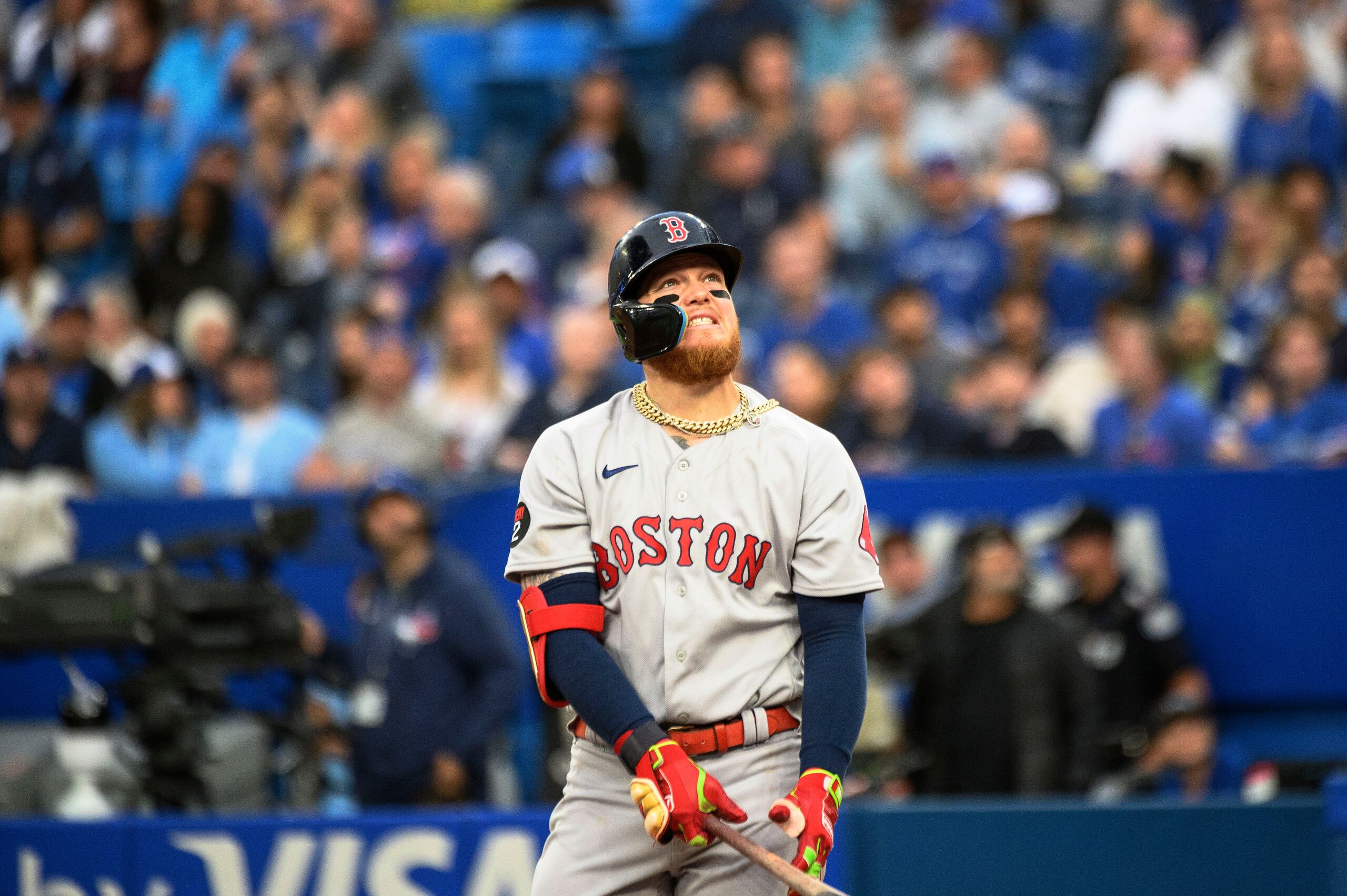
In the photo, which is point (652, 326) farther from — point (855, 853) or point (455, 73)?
point (455, 73)

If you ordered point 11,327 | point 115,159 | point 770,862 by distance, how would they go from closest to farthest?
point 770,862, point 11,327, point 115,159

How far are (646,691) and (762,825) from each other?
0.34 meters

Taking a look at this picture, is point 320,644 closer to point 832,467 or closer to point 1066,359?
point 1066,359

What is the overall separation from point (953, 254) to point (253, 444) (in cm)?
363

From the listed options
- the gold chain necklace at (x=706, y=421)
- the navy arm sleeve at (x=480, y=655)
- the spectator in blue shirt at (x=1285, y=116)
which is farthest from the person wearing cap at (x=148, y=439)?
the gold chain necklace at (x=706, y=421)

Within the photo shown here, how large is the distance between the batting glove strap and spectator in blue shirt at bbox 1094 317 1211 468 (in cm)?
486

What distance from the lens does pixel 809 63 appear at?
11.4 metres

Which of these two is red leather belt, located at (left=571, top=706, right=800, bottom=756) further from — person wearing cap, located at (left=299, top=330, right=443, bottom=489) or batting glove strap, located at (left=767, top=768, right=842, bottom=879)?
person wearing cap, located at (left=299, top=330, right=443, bottom=489)

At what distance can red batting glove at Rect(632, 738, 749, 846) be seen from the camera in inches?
134

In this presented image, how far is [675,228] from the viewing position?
12.4 feet

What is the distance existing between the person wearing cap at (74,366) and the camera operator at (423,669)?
3.09 metres

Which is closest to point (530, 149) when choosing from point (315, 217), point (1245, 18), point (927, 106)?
point (315, 217)

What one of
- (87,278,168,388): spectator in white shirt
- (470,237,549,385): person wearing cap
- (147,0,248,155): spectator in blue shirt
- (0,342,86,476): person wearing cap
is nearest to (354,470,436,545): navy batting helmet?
(470,237,549,385): person wearing cap

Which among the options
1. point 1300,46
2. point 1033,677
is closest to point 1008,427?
point 1033,677
